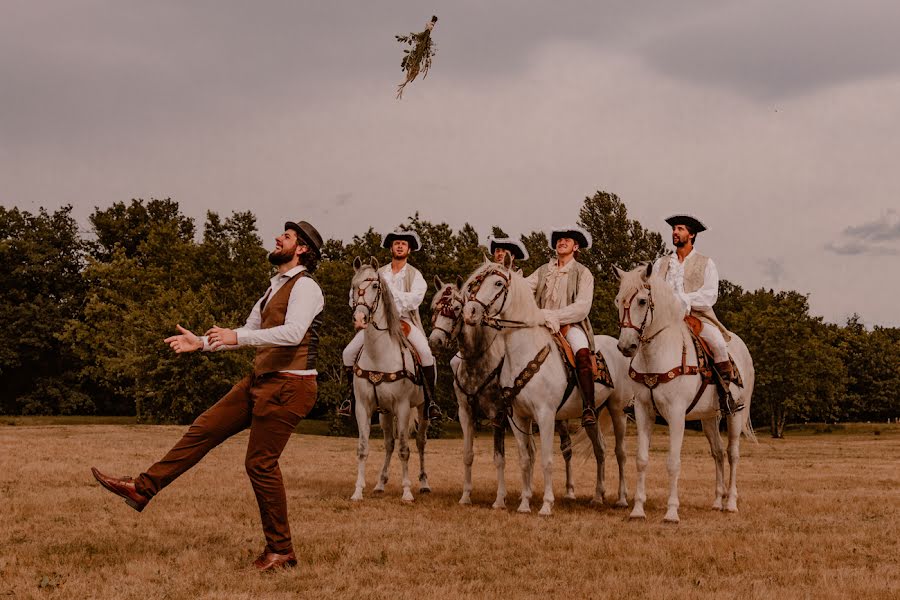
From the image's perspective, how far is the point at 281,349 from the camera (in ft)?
25.7

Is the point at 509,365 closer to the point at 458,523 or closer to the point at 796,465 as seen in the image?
the point at 458,523

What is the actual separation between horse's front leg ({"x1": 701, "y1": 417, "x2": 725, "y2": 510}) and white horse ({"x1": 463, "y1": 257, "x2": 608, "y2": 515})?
8.15ft

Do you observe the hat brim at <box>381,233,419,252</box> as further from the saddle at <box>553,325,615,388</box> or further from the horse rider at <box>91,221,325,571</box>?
the horse rider at <box>91,221,325,571</box>

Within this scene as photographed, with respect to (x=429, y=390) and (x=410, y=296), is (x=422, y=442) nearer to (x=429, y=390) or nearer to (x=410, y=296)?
(x=429, y=390)

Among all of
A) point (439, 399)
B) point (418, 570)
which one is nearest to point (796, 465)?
point (418, 570)

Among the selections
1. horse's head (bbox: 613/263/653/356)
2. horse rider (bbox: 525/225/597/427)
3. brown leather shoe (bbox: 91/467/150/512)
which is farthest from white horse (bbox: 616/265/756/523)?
brown leather shoe (bbox: 91/467/150/512)

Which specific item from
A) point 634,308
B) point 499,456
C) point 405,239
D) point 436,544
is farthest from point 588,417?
point 405,239

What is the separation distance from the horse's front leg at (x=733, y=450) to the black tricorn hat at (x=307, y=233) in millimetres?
7249

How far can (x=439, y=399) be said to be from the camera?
44.8 m

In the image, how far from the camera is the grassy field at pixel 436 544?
23.7 ft

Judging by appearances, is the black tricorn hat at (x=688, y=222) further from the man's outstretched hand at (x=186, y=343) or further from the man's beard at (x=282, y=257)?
the man's outstretched hand at (x=186, y=343)

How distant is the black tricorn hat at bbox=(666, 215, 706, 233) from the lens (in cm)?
1218

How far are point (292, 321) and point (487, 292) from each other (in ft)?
14.4

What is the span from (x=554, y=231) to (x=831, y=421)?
219 ft
